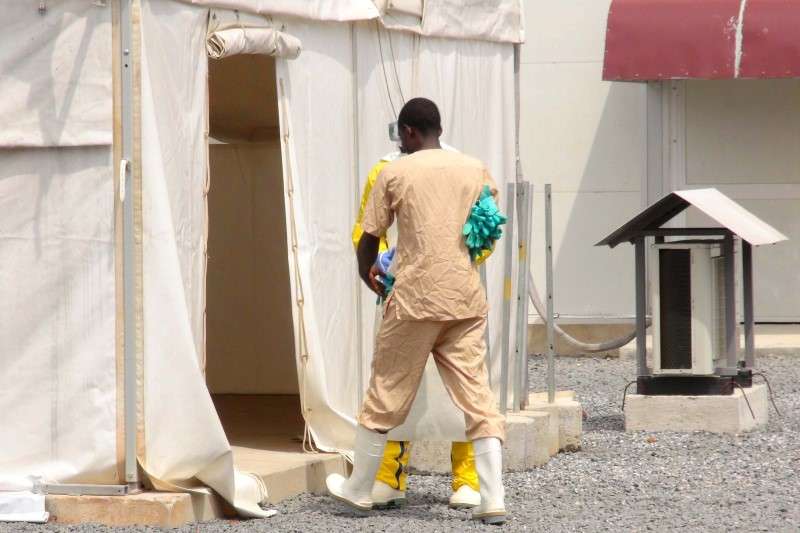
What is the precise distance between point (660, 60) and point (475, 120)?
4944 millimetres

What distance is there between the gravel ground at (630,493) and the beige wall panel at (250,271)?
2.08m

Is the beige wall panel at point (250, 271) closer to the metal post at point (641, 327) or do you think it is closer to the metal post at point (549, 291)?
the metal post at point (549, 291)

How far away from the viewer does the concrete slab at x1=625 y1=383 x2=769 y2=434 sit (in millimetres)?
8922

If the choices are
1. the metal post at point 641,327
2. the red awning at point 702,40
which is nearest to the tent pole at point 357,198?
the metal post at point 641,327

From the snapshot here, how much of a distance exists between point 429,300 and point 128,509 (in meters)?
1.42

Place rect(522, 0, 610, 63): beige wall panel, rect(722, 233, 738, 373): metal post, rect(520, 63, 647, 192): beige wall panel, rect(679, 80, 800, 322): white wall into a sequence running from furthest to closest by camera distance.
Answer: rect(522, 0, 610, 63): beige wall panel, rect(520, 63, 647, 192): beige wall panel, rect(679, 80, 800, 322): white wall, rect(722, 233, 738, 373): metal post

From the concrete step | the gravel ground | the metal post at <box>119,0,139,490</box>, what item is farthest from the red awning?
the metal post at <box>119,0,139,490</box>

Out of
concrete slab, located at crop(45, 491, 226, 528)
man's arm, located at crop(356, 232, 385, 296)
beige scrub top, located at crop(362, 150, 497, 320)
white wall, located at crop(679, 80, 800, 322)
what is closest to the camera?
concrete slab, located at crop(45, 491, 226, 528)

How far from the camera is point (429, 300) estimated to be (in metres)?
6.05

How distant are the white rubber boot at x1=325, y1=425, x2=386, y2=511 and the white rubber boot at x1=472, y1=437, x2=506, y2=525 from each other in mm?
409

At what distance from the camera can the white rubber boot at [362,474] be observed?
6246mm

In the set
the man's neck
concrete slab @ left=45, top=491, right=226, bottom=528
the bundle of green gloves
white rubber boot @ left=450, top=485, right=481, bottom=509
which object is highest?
the man's neck

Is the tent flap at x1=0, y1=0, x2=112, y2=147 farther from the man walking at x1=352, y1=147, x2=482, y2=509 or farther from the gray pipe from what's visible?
the gray pipe

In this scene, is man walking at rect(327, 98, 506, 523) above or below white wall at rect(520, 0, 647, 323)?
below
